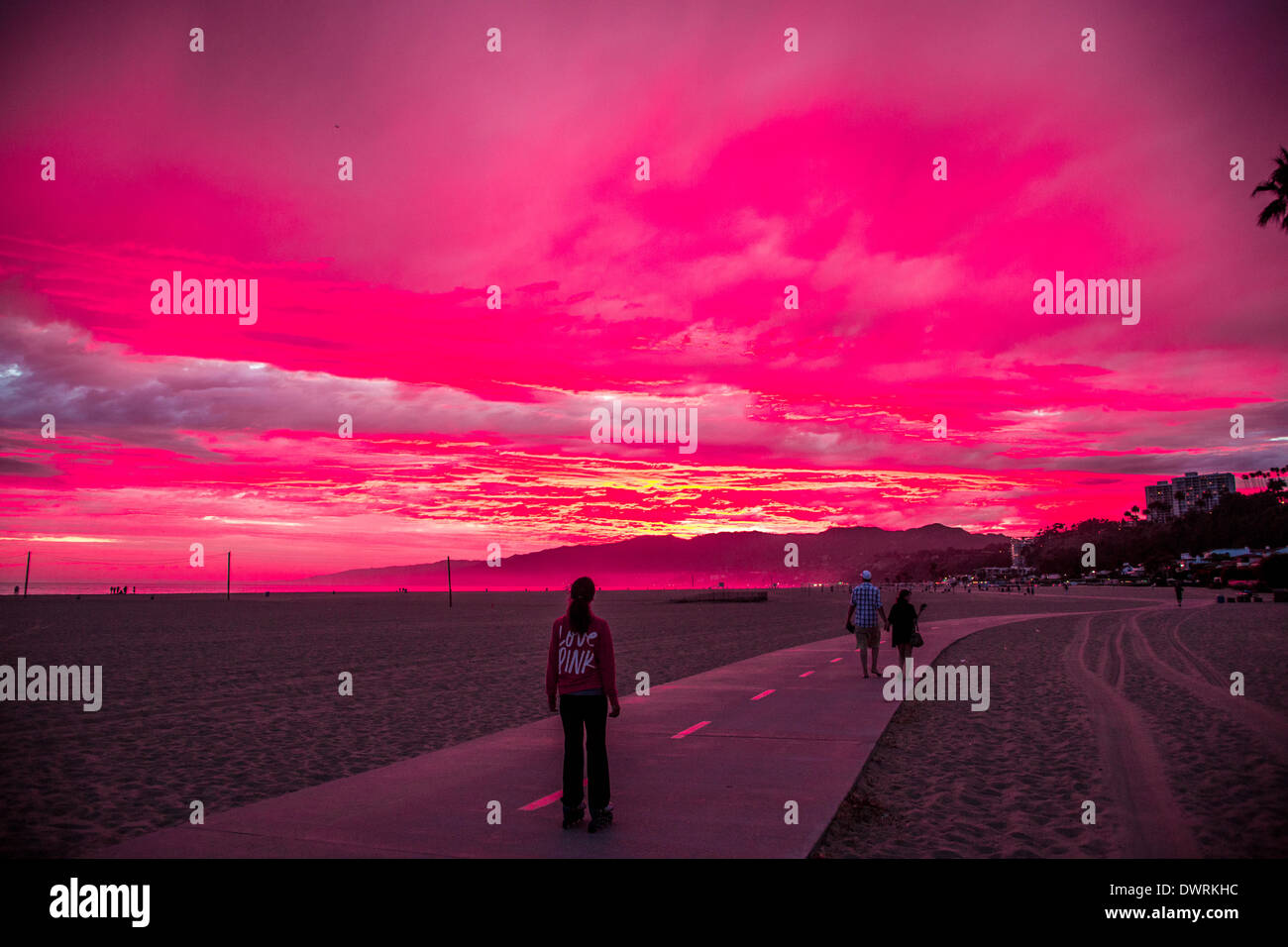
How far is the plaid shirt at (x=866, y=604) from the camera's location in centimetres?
1678

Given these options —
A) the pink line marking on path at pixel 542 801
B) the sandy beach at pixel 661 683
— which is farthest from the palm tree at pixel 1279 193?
the pink line marking on path at pixel 542 801

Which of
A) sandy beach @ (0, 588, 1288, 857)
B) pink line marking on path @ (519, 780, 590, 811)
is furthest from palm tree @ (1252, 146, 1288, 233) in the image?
pink line marking on path @ (519, 780, 590, 811)

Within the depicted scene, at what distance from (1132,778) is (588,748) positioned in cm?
607

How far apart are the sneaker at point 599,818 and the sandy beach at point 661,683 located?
1655 millimetres

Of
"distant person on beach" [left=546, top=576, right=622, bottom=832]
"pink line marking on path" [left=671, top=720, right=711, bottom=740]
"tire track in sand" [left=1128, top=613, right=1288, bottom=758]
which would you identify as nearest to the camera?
"distant person on beach" [left=546, top=576, right=622, bottom=832]

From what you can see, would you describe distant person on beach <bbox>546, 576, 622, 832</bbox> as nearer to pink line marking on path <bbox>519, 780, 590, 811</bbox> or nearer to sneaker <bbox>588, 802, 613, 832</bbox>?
sneaker <bbox>588, 802, 613, 832</bbox>

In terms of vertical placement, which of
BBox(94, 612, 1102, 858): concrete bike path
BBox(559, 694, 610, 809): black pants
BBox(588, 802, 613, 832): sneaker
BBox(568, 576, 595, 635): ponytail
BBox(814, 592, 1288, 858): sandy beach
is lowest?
BBox(814, 592, 1288, 858): sandy beach

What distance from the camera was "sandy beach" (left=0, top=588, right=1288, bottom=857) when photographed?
7426 mm

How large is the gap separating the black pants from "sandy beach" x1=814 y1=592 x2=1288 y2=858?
1708 mm

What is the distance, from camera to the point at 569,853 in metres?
6.18

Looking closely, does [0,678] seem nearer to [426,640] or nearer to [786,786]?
[426,640]
